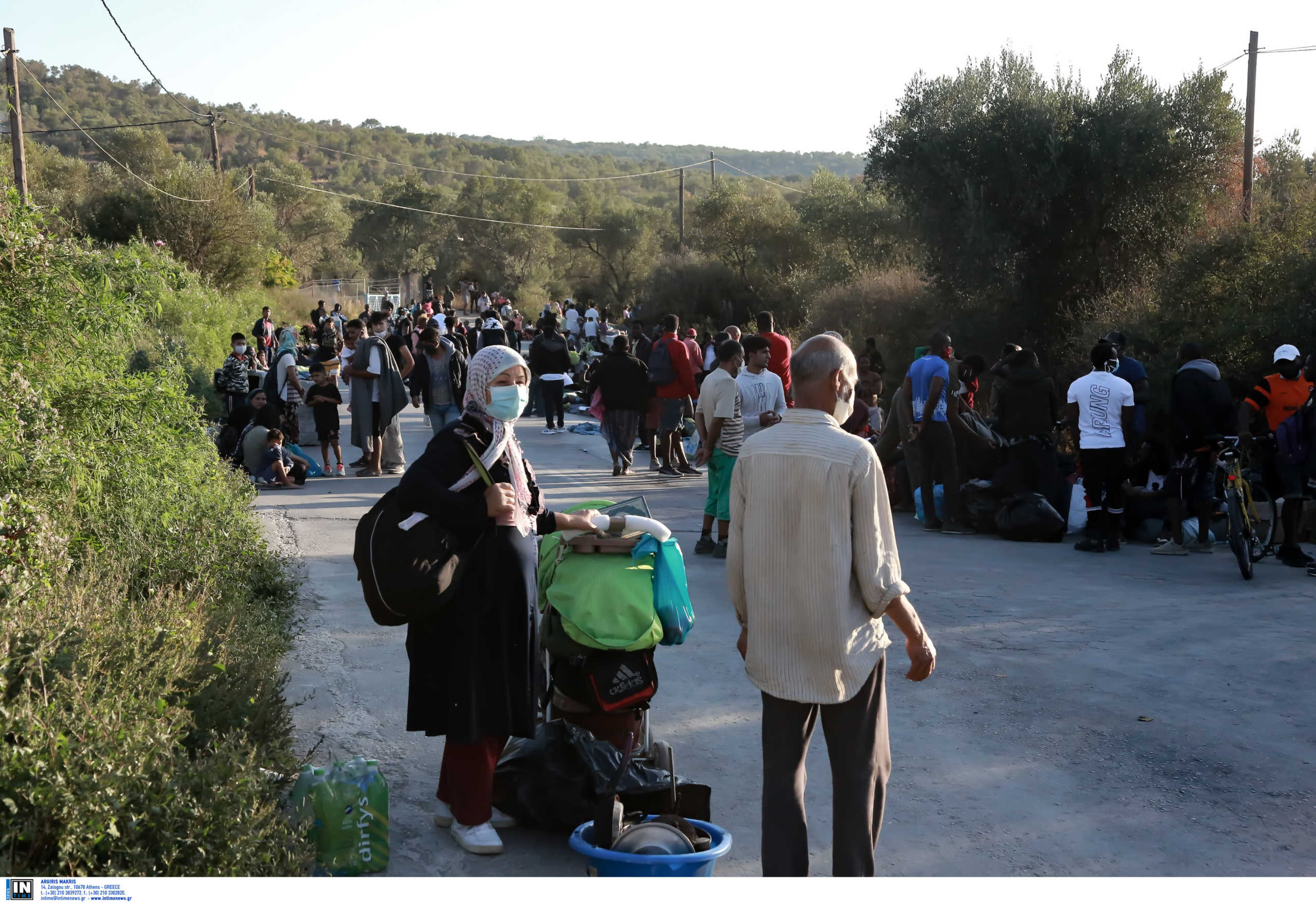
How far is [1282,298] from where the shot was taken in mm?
14414

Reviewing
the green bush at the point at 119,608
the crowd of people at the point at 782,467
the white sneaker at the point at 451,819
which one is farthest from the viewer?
the white sneaker at the point at 451,819

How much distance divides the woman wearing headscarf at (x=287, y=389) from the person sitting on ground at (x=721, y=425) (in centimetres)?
743

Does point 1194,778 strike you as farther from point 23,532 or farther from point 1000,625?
point 23,532

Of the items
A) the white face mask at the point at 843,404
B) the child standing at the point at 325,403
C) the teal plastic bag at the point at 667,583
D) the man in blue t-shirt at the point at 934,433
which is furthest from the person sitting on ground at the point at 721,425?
the child standing at the point at 325,403

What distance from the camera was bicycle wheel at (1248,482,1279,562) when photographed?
9.95m

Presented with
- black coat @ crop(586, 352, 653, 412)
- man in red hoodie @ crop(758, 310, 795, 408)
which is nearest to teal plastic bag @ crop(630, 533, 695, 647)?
man in red hoodie @ crop(758, 310, 795, 408)

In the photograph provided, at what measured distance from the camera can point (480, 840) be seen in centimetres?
436

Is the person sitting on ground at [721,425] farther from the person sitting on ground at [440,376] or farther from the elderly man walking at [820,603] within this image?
the elderly man walking at [820,603]

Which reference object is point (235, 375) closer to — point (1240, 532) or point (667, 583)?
point (1240, 532)

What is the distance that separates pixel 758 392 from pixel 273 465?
21.7 ft

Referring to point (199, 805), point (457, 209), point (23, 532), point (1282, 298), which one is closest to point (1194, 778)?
point (199, 805)

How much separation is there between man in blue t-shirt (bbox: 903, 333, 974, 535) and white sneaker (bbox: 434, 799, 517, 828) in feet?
24.9

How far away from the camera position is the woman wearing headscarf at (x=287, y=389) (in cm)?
1559

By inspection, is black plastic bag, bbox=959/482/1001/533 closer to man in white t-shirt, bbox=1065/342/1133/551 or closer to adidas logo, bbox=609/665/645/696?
man in white t-shirt, bbox=1065/342/1133/551
